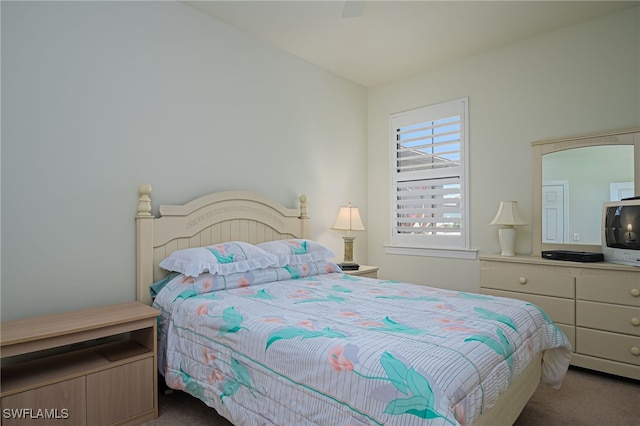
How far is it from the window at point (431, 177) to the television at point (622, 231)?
3.70 ft

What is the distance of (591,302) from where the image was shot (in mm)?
2688

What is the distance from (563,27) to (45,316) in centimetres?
424

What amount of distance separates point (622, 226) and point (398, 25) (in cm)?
225

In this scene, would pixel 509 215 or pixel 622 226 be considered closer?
pixel 622 226

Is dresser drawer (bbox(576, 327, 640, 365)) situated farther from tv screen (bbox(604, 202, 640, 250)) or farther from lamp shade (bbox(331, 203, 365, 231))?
Answer: lamp shade (bbox(331, 203, 365, 231))

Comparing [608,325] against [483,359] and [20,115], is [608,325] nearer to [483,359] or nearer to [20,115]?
[483,359]

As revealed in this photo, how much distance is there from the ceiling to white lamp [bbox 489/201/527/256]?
147 centimetres

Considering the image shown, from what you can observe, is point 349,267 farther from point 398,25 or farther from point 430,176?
point 398,25

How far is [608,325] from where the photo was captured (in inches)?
103

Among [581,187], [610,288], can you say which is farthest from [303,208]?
[610,288]

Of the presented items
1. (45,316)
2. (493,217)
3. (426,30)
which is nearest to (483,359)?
(45,316)

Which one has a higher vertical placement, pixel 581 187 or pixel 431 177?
pixel 431 177

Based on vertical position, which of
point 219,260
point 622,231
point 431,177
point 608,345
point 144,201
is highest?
point 431,177

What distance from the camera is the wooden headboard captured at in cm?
245
